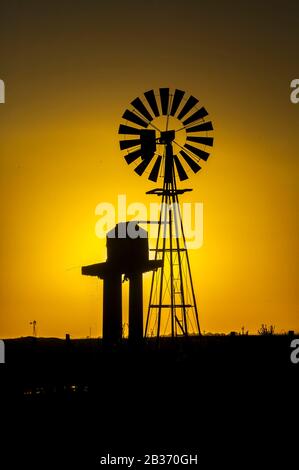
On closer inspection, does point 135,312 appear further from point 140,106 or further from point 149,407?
point 140,106

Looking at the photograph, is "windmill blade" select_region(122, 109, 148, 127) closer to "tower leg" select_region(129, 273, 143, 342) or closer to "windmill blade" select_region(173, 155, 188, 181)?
"windmill blade" select_region(173, 155, 188, 181)

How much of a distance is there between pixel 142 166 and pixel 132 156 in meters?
0.51

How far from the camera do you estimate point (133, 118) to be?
99.7 ft

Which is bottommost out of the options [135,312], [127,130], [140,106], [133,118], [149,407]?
[149,407]

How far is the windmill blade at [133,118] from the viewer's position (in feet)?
99.0

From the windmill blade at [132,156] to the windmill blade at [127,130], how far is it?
61 cm

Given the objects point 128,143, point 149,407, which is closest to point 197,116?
point 128,143

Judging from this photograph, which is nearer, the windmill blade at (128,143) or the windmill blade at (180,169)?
the windmill blade at (128,143)

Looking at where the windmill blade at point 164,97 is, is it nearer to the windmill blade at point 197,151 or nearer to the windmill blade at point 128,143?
the windmill blade at point 128,143

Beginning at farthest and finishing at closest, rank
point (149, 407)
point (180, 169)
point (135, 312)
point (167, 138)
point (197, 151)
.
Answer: point (197, 151) < point (180, 169) < point (167, 138) < point (135, 312) < point (149, 407)

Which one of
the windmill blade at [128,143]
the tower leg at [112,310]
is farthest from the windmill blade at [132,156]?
the tower leg at [112,310]

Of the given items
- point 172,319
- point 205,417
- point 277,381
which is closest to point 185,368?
point 277,381

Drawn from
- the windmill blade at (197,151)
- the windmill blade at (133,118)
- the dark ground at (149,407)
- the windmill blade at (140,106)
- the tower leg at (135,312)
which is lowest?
the dark ground at (149,407)
